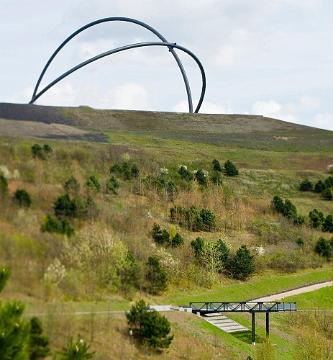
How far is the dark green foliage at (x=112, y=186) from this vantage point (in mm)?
40375

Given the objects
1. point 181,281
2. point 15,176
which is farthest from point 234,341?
point 15,176

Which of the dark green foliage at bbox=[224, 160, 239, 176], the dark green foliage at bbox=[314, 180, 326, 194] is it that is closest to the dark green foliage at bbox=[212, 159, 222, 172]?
the dark green foliage at bbox=[224, 160, 239, 176]

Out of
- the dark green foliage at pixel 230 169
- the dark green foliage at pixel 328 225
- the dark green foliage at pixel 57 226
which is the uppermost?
the dark green foliage at pixel 230 169

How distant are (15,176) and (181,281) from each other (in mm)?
9048

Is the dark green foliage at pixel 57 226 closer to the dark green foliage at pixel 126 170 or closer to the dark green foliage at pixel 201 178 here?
the dark green foliage at pixel 126 170

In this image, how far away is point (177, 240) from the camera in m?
39.5

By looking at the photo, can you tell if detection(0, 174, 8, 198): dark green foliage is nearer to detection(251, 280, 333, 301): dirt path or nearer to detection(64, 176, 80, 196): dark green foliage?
detection(64, 176, 80, 196): dark green foliage

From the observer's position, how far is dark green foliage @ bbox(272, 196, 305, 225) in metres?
48.7

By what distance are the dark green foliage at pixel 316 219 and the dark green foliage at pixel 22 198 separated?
72.5ft

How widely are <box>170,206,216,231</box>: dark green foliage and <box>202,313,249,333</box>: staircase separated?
9.51 meters

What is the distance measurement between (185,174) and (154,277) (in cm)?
1433

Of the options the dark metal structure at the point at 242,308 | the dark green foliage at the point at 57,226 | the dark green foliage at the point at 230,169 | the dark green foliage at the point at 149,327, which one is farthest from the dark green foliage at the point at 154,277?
the dark green foliage at the point at 230,169

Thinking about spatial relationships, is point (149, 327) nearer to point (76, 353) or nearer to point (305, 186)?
point (76, 353)

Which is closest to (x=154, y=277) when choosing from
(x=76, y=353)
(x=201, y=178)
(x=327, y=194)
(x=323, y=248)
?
(x=76, y=353)
